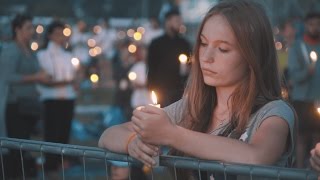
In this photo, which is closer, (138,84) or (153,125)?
(153,125)

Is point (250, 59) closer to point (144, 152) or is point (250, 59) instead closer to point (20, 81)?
point (144, 152)

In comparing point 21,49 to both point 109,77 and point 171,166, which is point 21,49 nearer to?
point 171,166

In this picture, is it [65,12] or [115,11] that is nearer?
[65,12]

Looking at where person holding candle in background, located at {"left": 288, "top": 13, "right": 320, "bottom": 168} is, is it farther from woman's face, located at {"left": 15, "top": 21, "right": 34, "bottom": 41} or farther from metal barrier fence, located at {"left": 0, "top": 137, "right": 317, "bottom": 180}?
metal barrier fence, located at {"left": 0, "top": 137, "right": 317, "bottom": 180}

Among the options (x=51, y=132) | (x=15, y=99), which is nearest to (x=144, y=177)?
(x=15, y=99)

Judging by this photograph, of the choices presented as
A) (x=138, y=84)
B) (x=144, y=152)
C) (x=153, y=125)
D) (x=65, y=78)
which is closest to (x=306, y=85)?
(x=65, y=78)

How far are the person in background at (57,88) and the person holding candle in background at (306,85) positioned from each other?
2475 millimetres

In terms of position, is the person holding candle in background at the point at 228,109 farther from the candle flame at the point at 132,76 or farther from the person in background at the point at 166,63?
the candle flame at the point at 132,76

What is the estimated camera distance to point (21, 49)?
9.64m

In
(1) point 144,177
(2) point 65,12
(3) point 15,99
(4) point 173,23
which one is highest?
(2) point 65,12

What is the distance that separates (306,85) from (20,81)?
291cm

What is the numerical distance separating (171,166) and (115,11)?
3976 cm

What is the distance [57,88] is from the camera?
10508 millimetres

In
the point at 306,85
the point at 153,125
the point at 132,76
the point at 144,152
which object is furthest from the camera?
the point at 132,76
